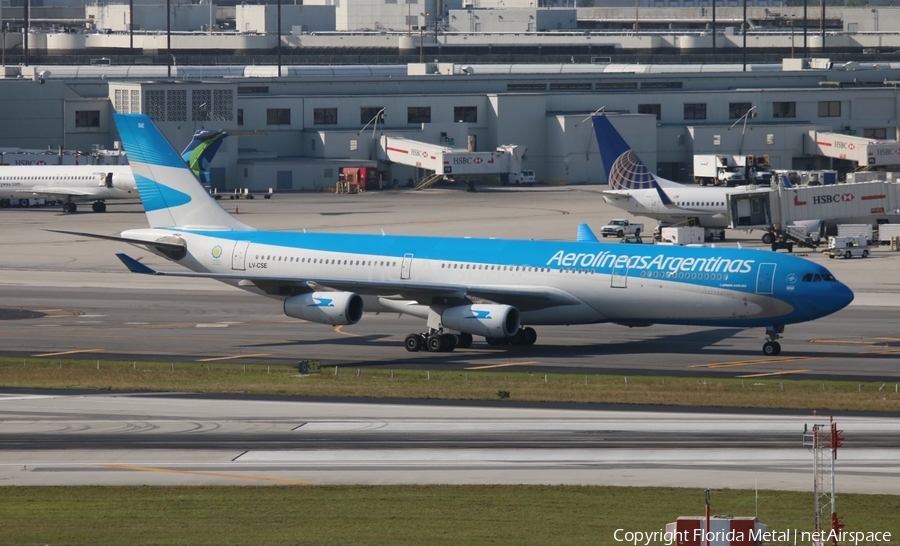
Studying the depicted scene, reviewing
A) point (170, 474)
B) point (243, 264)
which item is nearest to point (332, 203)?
point (243, 264)

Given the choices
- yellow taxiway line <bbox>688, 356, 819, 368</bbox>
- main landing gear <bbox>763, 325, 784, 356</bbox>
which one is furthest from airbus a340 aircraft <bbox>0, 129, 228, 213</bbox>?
yellow taxiway line <bbox>688, 356, 819, 368</bbox>

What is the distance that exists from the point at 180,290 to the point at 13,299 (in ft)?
30.0

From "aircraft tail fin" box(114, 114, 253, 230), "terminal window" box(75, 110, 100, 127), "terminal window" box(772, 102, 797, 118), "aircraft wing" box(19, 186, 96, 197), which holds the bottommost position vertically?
"aircraft wing" box(19, 186, 96, 197)

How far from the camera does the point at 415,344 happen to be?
55.0 m

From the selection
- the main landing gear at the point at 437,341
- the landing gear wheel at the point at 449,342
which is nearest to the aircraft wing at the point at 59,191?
the main landing gear at the point at 437,341

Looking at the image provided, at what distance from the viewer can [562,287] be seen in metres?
53.7

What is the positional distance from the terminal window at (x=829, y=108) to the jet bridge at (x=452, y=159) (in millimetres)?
38973

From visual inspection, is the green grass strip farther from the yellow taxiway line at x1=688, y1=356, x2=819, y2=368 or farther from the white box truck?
the white box truck

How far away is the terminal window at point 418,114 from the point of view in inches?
6107

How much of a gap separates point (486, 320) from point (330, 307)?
6256 millimetres

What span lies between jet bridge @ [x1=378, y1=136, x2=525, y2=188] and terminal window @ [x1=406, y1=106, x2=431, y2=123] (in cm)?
636

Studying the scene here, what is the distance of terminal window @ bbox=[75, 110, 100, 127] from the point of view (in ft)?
464

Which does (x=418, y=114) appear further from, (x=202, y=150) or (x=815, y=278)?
(x=815, y=278)

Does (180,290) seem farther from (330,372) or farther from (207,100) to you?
(207,100)
